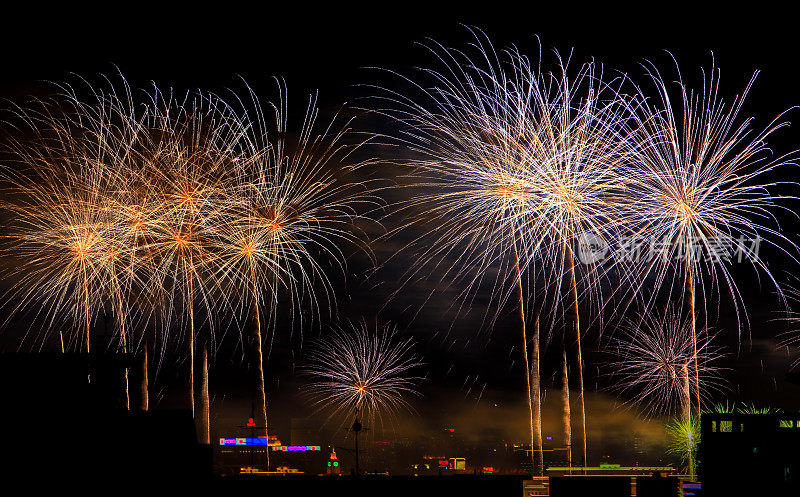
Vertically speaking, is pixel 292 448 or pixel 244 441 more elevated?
pixel 244 441

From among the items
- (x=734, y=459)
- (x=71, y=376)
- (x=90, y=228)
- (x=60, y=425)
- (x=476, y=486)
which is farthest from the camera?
(x=734, y=459)

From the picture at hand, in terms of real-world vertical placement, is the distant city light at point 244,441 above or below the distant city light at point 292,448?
above

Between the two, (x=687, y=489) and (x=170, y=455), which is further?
(x=687, y=489)

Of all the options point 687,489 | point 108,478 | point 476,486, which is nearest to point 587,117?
point 476,486

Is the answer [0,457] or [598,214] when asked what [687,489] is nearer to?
[598,214]

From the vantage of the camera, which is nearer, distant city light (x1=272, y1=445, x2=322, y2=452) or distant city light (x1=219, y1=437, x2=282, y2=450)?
distant city light (x1=219, y1=437, x2=282, y2=450)

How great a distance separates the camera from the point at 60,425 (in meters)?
25.9

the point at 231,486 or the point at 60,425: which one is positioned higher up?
the point at 60,425

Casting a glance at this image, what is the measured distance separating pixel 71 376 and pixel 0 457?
585 cm

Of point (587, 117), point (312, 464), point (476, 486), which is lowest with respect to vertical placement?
point (312, 464)

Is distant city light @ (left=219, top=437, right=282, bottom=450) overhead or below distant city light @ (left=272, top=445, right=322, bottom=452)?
overhead

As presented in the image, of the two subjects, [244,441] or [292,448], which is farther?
[292,448]

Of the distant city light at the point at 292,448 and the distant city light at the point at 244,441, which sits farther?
the distant city light at the point at 292,448

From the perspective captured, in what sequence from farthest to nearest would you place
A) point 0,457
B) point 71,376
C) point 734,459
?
point 734,459 → point 71,376 → point 0,457
